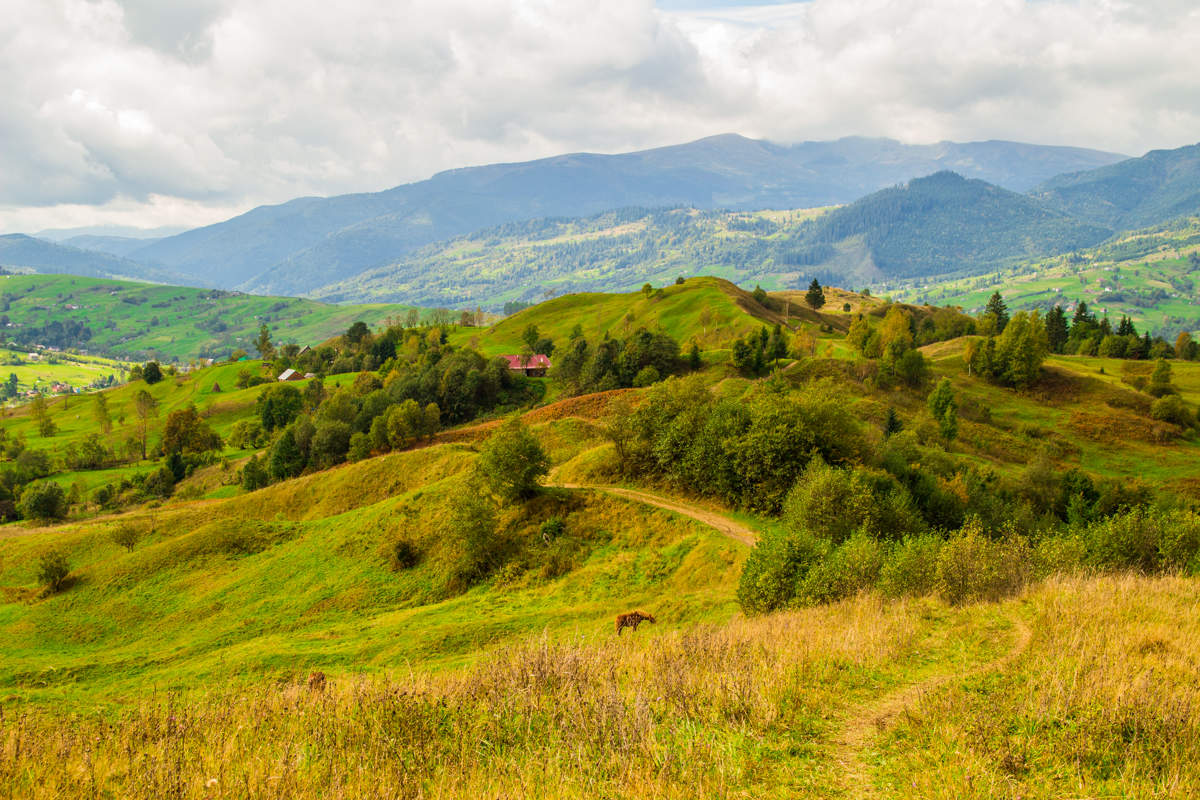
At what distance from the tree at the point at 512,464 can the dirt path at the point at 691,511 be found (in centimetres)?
484

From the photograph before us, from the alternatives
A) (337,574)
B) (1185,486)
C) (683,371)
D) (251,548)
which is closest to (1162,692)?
Result: (337,574)

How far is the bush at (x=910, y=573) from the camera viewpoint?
76.9ft

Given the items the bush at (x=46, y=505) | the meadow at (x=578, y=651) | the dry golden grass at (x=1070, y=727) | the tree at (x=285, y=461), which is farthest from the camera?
the tree at (x=285, y=461)

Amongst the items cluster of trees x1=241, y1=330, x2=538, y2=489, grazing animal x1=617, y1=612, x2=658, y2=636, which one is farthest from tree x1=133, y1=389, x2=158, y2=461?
grazing animal x1=617, y1=612, x2=658, y2=636

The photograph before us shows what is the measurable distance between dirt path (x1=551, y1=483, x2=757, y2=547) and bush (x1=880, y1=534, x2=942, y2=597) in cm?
1541

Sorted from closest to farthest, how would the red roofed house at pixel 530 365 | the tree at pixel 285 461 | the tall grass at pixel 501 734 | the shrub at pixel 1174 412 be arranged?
the tall grass at pixel 501 734 < the shrub at pixel 1174 412 < the tree at pixel 285 461 < the red roofed house at pixel 530 365

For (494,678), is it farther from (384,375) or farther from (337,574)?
(384,375)

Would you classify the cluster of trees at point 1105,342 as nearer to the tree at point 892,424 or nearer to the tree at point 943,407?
the tree at point 943,407

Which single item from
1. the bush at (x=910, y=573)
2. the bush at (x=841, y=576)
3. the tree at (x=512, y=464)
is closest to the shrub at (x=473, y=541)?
the tree at (x=512, y=464)

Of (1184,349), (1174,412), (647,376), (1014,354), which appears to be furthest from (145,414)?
(1184,349)

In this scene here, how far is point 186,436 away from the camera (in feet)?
435

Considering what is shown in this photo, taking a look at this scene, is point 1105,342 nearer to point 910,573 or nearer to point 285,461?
point 910,573

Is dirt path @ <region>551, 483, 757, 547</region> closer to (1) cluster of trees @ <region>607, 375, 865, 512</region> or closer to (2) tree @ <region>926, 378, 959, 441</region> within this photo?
(1) cluster of trees @ <region>607, 375, 865, 512</region>

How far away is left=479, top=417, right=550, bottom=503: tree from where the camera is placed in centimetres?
4988
